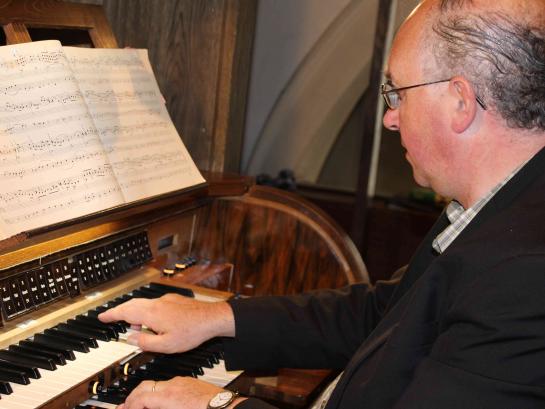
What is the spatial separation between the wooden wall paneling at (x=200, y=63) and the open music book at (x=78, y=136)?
0.79 metres

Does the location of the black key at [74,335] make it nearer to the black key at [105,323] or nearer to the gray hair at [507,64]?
the black key at [105,323]

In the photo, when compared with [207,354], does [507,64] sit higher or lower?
higher

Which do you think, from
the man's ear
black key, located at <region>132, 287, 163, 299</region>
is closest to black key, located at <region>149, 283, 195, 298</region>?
black key, located at <region>132, 287, 163, 299</region>

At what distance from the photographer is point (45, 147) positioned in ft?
6.74

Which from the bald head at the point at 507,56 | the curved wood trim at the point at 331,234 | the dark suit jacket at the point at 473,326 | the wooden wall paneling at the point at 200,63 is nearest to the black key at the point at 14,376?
the dark suit jacket at the point at 473,326

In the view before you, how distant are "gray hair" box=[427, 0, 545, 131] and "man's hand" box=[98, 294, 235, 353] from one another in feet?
2.90

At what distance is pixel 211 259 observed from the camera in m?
2.87

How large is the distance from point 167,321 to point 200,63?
1.57 m

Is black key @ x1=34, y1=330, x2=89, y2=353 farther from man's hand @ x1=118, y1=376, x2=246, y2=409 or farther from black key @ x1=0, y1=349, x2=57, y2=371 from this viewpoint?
man's hand @ x1=118, y1=376, x2=246, y2=409

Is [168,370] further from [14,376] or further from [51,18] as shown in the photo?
[51,18]

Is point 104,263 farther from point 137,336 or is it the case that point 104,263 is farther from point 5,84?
point 5,84

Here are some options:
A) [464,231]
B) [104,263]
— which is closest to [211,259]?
[104,263]

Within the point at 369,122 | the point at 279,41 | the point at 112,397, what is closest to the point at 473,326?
the point at 112,397

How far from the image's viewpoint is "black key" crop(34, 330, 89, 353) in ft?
6.41
